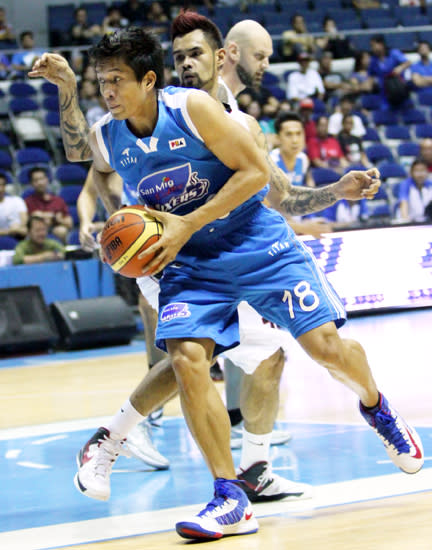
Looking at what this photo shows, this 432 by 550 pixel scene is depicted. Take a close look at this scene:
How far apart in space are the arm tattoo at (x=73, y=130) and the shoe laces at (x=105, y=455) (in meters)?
1.20

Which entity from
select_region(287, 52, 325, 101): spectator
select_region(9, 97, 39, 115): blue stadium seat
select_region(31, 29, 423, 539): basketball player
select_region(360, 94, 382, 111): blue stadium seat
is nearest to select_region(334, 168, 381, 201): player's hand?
select_region(31, 29, 423, 539): basketball player

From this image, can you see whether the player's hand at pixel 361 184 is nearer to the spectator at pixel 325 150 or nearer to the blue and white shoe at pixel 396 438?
the blue and white shoe at pixel 396 438

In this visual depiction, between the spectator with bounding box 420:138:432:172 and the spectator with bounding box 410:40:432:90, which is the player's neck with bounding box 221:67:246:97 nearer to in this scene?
the spectator with bounding box 420:138:432:172

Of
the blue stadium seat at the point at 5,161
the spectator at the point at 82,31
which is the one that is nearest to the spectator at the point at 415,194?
the blue stadium seat at the point at 5,161

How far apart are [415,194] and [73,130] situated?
7845 mm

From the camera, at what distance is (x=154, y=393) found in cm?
379

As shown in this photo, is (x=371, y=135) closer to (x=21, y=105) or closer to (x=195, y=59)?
(x=21, y=105)

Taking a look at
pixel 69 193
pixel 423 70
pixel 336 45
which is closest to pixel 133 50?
pixel 69 193

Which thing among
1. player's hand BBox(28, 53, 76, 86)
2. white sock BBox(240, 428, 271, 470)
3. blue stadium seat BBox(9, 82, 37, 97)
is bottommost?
blue stadium seat BBox(9, 82, 37, 97)

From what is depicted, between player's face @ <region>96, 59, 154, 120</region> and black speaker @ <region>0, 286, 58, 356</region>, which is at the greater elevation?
player's face @ <region>96, 59, 154, 120</region>

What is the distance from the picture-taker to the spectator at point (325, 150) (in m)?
12.9

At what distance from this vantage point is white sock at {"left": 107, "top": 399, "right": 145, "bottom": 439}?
378cm

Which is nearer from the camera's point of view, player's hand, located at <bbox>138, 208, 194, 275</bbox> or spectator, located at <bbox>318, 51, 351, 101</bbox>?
player's hand, located at <bbox>138, 208, 194, 275</bbox>

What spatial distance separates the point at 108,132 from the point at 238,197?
0.59 meters
